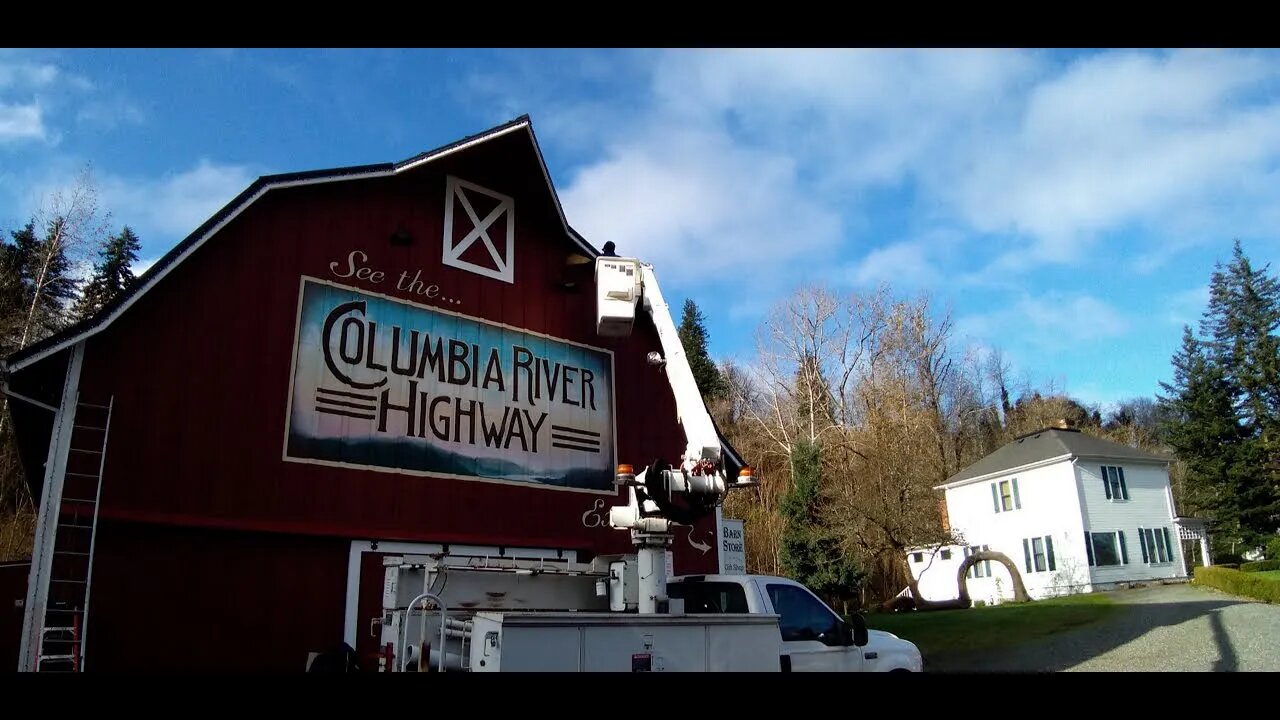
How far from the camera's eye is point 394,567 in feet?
29.8

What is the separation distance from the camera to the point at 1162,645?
17578mm

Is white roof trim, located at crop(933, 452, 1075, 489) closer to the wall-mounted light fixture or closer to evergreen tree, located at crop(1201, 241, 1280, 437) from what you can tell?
evergreen tree, located at crop(1201, 241, 1280, 437)

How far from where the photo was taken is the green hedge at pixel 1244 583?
24.5 m

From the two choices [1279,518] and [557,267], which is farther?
[1279,518]

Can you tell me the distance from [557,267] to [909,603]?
22053 millimetres

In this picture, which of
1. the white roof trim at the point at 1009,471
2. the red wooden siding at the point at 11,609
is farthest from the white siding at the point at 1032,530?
the red wooden siding at the point at 11,609

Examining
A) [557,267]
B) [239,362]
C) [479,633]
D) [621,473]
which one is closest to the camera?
[479,633]

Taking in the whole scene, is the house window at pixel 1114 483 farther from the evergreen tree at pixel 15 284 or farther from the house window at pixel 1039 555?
the evergreen tree at pixel 15 284

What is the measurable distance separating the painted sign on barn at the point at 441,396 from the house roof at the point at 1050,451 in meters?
30.0

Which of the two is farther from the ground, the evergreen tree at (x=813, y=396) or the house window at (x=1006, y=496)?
the evergreen tree at (x=813, y=396)

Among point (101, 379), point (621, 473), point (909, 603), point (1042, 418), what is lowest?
point (909, 603)

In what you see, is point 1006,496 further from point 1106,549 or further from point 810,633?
point 810,633
